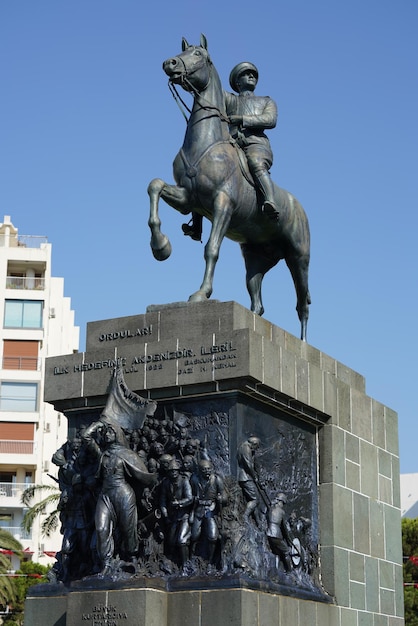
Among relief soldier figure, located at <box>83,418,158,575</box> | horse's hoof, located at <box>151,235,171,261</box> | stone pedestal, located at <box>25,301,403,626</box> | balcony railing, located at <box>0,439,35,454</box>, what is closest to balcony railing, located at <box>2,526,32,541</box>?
balcony railing, located at <box>0,439,35,454</box>

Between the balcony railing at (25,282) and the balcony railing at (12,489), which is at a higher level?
the balcony railing at (25,282)

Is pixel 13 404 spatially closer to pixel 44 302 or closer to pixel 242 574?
pixel 44 302

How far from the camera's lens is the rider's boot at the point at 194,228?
1931cm

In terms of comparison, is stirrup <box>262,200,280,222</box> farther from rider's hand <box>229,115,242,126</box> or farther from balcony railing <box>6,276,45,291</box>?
balcony railing <box>6,276,45,291</box>

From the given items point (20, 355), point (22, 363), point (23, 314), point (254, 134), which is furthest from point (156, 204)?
point (23, 314)

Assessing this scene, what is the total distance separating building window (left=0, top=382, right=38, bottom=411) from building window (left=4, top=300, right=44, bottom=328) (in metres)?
4.09

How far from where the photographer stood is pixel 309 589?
17312 millimetres

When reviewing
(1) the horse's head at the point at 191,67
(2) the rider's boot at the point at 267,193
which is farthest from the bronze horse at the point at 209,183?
(2) the rider's boot at the point at 267,193

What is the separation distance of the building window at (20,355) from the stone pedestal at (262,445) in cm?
5045

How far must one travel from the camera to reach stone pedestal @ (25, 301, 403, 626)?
15672 millimetres

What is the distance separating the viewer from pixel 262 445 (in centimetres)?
1697

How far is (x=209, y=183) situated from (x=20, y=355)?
52518 mm

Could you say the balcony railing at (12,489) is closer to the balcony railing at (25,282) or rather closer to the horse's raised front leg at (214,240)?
the balcony railing at (25,282)

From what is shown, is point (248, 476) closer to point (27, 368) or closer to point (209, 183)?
point (209, 183)
